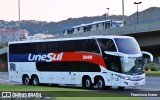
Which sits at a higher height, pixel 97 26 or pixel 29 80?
pixel 97 26

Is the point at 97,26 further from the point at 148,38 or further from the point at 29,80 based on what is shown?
the point at 29,80

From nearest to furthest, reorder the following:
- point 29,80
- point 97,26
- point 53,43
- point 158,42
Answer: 1. point 53,43
2. point 29,80
3. point 158,42
4. point 97,26

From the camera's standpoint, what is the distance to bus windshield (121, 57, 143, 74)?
2667cm

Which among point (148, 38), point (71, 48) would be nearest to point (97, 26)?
point (148, 38)

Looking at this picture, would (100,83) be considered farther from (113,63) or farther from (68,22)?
(68,22)

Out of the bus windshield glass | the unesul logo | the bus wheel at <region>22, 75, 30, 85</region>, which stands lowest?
the bus wheel at <region>22, 75, 30, 85</region>

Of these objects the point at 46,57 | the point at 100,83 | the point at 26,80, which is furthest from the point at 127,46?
the point at 26,80

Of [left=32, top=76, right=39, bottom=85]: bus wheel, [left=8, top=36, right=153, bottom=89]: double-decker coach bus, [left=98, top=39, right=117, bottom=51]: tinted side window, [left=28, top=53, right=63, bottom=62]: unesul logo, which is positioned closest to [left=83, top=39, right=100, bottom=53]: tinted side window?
[left=8, top=36, right=153, bottom=89]: double-decker coach bus

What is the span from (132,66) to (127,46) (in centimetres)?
126

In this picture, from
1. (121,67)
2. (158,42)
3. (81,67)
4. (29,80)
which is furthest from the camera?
(158,42)

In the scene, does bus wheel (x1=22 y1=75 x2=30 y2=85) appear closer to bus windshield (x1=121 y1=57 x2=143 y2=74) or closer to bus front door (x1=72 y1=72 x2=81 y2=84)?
bus front door (x1=72 y1=72 x2=81 y2=84)

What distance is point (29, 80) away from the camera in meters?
33.7

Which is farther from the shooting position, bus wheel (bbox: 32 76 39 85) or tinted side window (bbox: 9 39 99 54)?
bus wheel (bbox: 32 76 39 85)

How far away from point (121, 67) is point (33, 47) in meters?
8.87
